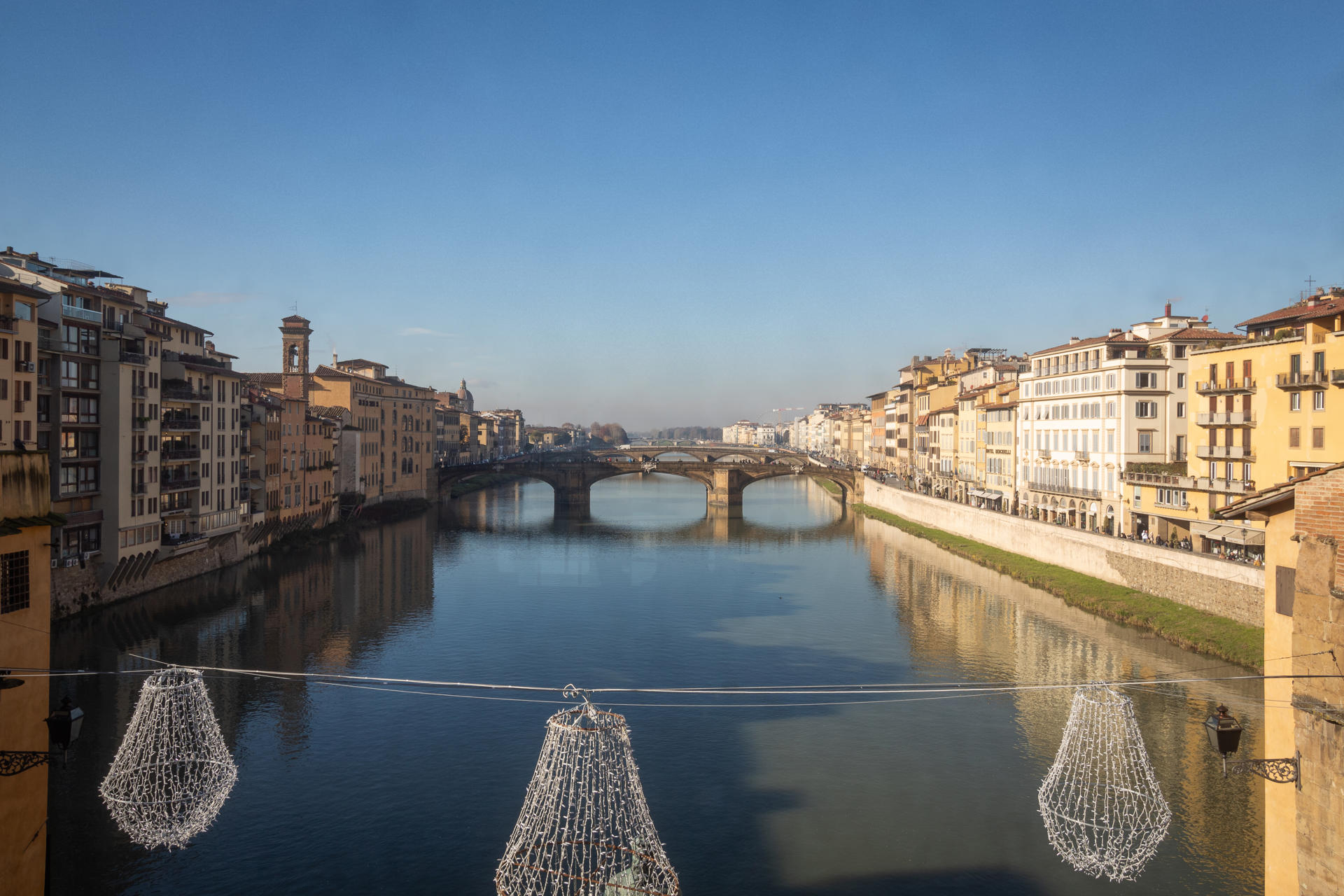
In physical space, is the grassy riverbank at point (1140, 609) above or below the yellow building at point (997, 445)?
below

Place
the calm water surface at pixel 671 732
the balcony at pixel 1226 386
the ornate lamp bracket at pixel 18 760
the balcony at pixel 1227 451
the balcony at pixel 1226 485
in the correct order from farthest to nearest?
the balcony at pixel 1227 451
the balcony at pixel 1226 386
the balcony at pixel 1226 485
the calm water surface at pixel 671 732
the ornate lamp bracket at pixel 18 760

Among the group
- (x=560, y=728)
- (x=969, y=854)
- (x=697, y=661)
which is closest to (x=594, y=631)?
(x=697, y=661)

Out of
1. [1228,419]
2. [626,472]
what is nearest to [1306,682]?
[1228,419]

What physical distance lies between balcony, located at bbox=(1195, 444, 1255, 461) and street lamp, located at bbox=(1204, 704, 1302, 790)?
85.3ft

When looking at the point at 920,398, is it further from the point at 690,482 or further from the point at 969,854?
the point at 969,854

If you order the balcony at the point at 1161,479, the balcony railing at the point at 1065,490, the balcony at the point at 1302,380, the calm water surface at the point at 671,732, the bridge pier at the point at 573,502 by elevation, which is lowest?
the calm water surface at the point at 671,732

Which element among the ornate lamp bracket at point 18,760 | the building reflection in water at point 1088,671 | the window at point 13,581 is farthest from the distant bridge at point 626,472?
the ornate lamp bracket at point 18,760

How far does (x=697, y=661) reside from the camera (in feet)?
91.1

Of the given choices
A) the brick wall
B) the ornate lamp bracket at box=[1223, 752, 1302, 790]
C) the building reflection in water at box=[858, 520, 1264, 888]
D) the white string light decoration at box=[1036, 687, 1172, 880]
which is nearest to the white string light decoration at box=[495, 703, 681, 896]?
the white string light decoration at box=[1036, 687, 1172, 880]

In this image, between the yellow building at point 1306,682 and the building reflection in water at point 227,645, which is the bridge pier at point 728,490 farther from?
the yellow building at point 1306,682

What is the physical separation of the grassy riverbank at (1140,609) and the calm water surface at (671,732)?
0.68 meters

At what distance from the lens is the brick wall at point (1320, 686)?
855cm

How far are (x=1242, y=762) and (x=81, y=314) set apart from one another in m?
33.9

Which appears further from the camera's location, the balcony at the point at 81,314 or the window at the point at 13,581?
the balcony at the point at 81,314
